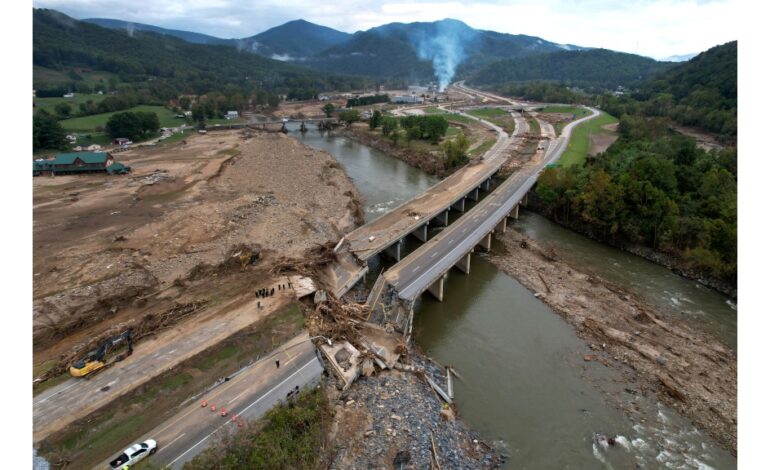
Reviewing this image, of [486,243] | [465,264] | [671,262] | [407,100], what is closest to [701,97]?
[671,262]

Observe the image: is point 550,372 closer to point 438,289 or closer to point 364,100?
point 438,289

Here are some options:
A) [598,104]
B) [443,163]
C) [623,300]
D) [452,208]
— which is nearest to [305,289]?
[623,300]

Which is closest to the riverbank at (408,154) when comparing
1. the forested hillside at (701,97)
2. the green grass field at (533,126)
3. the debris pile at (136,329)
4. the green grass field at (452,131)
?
the green grass field at (452,131)

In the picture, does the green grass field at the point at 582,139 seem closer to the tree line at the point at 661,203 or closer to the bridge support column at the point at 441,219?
the tree line at the point at 661,203

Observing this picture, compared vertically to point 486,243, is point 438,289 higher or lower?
lower

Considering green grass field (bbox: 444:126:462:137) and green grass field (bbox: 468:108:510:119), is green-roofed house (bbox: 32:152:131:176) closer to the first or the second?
green grass field (bbox: 444:126:462:137)
